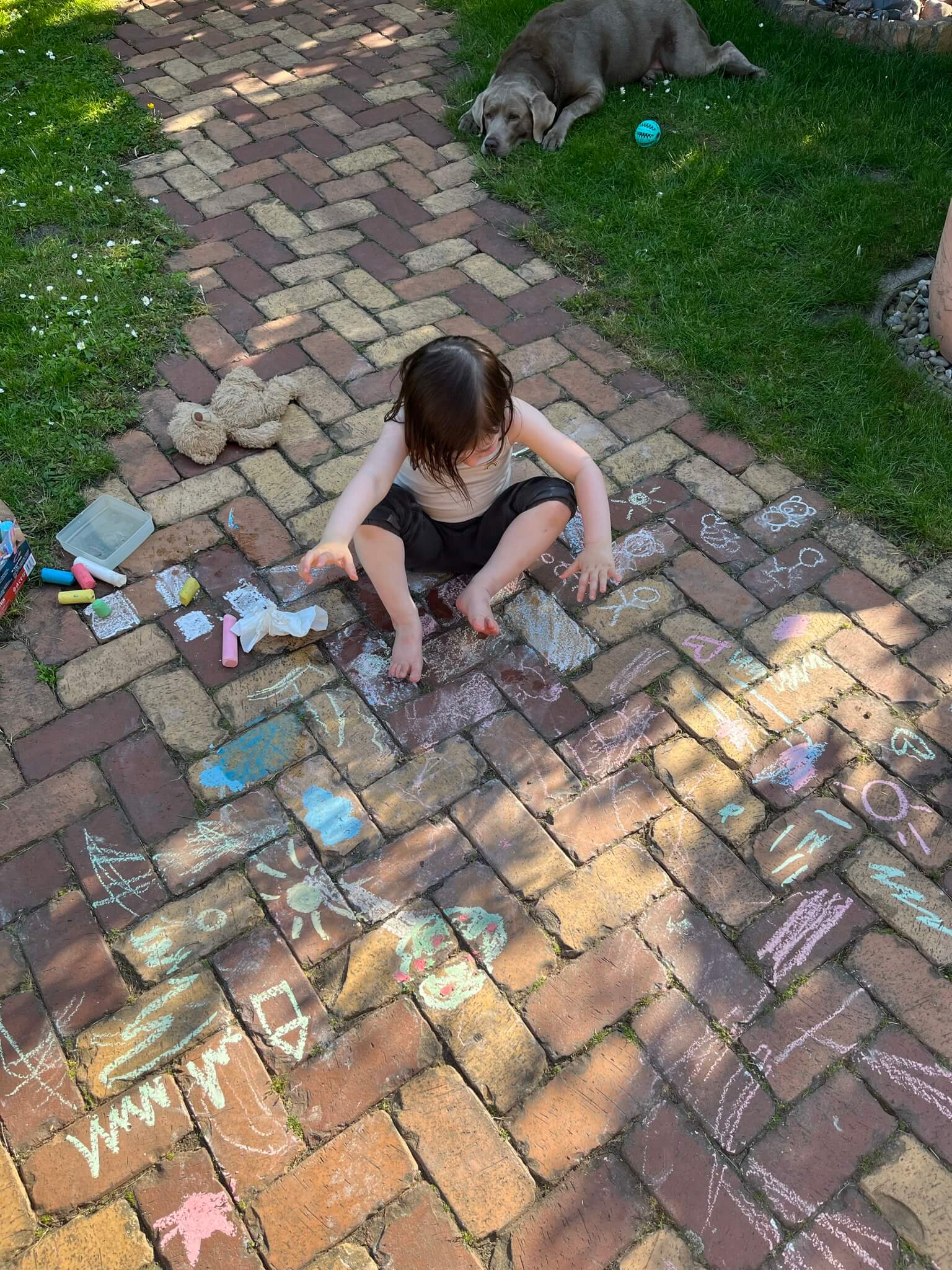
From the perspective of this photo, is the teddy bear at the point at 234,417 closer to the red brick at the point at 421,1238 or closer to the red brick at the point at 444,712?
the red brick at the point at 444,712

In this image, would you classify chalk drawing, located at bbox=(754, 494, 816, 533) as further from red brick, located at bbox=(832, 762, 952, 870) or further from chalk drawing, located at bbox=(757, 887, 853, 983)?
chalk drawing, located at bbox=(757, 887, 853, 983)

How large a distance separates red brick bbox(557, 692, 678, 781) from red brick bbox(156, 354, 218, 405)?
2.02 metres

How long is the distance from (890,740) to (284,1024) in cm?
180

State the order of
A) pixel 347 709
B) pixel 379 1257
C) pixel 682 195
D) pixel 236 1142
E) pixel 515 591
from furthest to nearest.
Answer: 1. pixel 682 195
2. pixel 515 591
3. pixel 347 709
4. pixel 236 1142
5. pixel 379 1257

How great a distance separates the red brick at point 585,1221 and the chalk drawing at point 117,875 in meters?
1.17

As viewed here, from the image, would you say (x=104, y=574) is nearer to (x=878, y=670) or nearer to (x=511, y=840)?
(x=511, y=840)

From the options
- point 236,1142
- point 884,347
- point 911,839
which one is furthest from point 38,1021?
point 884,347

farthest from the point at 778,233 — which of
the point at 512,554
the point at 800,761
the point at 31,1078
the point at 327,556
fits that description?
the point at 31,1078

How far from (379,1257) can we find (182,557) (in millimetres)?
2099

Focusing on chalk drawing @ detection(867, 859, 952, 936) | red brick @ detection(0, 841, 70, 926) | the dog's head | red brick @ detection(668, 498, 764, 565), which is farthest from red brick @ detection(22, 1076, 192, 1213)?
the dog's head

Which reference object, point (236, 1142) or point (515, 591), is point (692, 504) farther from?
point (236, 1142)

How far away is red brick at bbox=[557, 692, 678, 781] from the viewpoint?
2.71 meters

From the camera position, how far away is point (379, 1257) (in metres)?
1.96

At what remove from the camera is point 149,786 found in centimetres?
265
